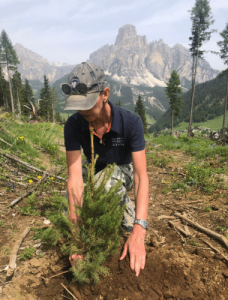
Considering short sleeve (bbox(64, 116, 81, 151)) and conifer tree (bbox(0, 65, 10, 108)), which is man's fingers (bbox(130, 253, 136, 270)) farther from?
conifer tree (bbox(0, 65, 10, 108))

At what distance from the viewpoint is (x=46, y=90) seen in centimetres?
4841

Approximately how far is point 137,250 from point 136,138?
1.29m

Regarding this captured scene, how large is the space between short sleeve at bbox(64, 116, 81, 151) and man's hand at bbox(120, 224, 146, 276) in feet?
4.20

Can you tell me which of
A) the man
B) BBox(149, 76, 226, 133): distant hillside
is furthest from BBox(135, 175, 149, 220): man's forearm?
BBox(149, 76, 226, 133): distant hillside

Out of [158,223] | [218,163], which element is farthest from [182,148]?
[158,223]

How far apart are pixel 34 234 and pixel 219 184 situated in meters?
4.38

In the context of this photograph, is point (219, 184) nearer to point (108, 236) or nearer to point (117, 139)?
point (117, 139)

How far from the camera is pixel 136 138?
238cm

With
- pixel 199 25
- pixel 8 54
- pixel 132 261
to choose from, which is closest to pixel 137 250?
pixel 132 261

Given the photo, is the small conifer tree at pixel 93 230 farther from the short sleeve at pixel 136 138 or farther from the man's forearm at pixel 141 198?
the short sleeve at pixel 136 138

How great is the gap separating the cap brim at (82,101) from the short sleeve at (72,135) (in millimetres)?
554

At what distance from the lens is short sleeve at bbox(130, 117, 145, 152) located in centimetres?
233

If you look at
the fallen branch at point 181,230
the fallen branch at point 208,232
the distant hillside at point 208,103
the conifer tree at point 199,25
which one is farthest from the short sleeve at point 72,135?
the distant hillside at point 208,103

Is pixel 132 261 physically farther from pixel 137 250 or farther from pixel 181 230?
pixel 181 230
